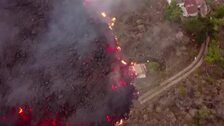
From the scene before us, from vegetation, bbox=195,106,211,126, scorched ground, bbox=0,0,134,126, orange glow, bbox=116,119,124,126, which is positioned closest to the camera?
vegetation, bbox=195,106,211,126

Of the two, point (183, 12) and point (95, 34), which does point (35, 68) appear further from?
point (183, 12)

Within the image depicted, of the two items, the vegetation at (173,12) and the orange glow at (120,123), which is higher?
the vegetation at (173,12)

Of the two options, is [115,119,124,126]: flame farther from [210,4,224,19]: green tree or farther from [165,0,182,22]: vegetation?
[210,4,224,19]: green tree

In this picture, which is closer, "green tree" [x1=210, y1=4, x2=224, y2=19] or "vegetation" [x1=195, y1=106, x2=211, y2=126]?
"vegetation" [x1=195, y1=106, x2=211, y2=126]

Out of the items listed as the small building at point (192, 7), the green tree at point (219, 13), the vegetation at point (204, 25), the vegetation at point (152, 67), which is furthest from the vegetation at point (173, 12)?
the vegetation at point (152, 67)

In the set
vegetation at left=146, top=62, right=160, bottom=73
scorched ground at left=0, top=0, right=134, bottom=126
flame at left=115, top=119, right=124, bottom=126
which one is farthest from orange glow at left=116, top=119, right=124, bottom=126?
vegetation at left=146, top=62, right=160, bottom=73

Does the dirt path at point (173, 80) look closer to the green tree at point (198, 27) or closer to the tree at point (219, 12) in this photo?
the green tree at point (198, 27)
